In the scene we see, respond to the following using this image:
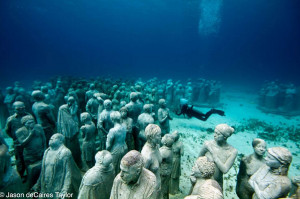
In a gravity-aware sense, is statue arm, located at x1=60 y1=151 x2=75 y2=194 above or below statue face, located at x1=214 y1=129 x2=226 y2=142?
below

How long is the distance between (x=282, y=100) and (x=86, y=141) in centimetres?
2405

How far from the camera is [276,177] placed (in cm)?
267

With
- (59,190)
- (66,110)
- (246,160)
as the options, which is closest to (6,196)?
(59,190)

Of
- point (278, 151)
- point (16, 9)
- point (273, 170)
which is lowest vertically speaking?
point (273, 170)

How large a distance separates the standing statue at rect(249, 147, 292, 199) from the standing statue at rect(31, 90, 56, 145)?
7.55m

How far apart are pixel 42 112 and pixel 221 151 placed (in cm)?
696

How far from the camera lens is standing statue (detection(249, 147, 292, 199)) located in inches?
101

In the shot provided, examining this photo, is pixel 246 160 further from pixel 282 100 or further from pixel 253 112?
pixel 282 100

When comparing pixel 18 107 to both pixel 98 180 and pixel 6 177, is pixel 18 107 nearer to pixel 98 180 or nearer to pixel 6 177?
pixel 6 177

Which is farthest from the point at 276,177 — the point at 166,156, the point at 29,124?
the point at 29,124

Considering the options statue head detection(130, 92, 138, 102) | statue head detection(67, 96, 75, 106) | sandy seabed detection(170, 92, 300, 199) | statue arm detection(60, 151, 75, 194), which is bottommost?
sandy seabed detection(170, 92, 300, 199)

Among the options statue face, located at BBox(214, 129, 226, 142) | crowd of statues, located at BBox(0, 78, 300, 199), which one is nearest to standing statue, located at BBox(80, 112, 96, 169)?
crowd of statues, located at BBox(0, 78, 300, 199)

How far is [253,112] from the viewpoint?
739 inches

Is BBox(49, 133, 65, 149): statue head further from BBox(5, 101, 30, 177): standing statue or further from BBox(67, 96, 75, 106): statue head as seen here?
BBox(67, 96, 75, 106): statue head
